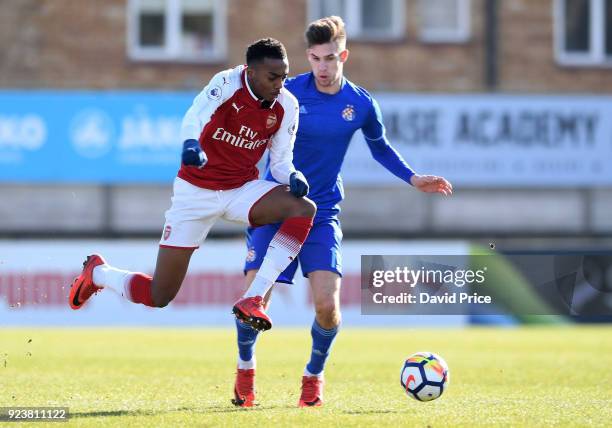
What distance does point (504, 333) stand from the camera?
727 inches

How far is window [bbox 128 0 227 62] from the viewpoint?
890 inches

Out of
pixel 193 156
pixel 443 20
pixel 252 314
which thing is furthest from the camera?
pixel 443 20

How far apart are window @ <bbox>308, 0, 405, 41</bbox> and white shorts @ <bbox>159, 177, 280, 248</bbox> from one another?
1479cm

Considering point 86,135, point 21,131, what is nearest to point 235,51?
point 86,135

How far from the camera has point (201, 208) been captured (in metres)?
8.15

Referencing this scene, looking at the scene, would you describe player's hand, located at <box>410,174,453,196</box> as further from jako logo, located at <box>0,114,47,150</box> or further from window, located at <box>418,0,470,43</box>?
window, located at <box>418,0,470,43</box>

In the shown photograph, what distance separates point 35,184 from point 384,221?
19.6ft

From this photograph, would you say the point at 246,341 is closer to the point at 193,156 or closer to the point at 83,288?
the point at 83,288

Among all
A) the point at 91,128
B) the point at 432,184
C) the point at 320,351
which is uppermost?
the point at 91,128

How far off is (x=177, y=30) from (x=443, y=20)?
4725 millimetres

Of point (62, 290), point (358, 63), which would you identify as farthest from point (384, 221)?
point (62, 290)

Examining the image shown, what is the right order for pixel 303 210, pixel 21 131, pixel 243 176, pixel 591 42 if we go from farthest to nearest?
pixel 591 42 → pixel 21 131 → pixel 243 176 → pixel 303 210

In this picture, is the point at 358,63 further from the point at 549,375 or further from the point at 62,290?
the point at 549,375

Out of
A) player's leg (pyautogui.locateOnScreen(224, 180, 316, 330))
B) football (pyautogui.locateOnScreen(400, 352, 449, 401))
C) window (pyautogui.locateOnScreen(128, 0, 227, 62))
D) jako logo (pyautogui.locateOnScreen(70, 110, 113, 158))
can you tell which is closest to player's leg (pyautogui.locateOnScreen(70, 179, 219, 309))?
player's leg (pyautogui.locateOnScreen(224, 180, 316, 330))
